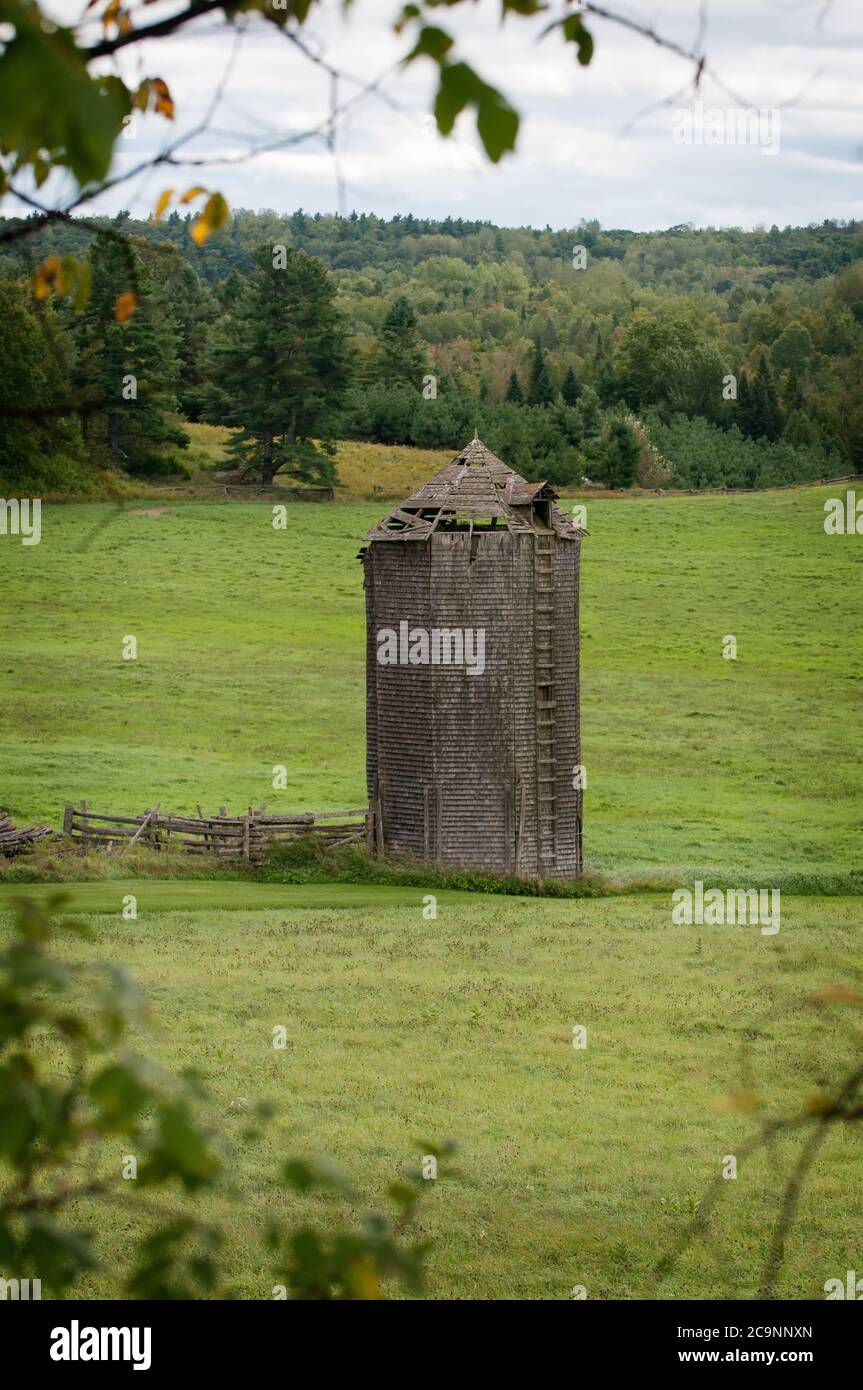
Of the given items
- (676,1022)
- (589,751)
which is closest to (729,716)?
(589,751)

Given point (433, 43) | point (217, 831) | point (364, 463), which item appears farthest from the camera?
point (364, 463)

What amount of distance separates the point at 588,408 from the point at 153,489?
29129 mm

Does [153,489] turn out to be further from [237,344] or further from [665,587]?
[665,587]

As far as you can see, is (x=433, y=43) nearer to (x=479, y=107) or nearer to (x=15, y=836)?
(x=479, y=107)

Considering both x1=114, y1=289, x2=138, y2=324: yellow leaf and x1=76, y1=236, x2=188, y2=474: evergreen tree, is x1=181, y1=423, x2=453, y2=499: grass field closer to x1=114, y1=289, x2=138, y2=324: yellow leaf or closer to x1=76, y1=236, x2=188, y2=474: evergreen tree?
x1=76, y1=236, x2=188, y2=474: evergreen tree

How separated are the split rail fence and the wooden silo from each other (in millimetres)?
1443

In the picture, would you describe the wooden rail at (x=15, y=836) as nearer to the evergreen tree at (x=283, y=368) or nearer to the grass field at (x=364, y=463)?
the evergreen tree at (x=283, y=368)

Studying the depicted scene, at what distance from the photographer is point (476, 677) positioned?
32406 mm

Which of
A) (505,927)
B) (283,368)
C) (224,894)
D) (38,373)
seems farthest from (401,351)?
(38,373)

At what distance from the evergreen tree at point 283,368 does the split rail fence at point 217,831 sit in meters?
46.2

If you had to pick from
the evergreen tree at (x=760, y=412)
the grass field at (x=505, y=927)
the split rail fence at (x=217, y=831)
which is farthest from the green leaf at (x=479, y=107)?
the evergreen tree at (x=760, y=412)

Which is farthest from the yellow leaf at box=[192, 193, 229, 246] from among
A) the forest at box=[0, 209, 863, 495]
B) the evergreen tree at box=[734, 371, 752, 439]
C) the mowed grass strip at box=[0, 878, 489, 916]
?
the evergreen tree at box=[734, 371, 752, 439]

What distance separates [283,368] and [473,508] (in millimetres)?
47950

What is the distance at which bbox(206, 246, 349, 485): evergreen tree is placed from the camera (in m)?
77.5
